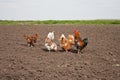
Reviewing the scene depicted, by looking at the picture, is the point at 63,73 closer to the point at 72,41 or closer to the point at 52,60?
the point at 52,60

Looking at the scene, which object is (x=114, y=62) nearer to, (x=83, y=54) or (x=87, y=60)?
(x=87, y=60)

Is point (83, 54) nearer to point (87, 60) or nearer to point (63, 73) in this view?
point (87, 60)

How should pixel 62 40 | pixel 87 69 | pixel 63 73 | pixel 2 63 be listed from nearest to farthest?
pixel 63 73
pixel 87 69
pixel 2 63
pixel 62 40

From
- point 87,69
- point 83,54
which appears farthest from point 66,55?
point 87,69

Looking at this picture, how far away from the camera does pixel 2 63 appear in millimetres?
8328

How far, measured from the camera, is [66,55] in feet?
32.1

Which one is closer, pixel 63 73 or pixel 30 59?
pixel 63 73

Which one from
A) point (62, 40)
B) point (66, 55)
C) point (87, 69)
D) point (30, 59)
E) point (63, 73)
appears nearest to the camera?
point (63, 73)

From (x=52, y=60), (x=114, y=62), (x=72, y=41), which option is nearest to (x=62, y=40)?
(x=72, y=41)

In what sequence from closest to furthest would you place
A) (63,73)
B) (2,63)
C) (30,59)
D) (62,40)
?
(63,73) < (2,63) < (30,59) < (62,40)

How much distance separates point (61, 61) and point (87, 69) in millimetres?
1236

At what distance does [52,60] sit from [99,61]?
1535 millimetres

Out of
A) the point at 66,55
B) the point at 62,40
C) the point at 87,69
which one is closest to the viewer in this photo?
the point at 87,69

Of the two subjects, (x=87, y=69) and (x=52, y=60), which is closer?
(x=87, y=69)
